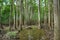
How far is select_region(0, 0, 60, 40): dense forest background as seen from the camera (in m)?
6.39

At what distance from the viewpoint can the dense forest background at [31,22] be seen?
6.39 m

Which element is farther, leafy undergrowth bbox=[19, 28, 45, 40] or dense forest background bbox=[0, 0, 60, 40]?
leafy undergrowth bbox=[19, 28, 45, 40]

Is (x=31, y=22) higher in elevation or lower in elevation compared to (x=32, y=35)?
lower

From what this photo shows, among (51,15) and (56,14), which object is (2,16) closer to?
(51,15)

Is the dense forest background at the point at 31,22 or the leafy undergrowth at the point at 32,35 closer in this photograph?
the dense forest background at the point at 31,22

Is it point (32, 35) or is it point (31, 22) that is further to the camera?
point (31, 22)

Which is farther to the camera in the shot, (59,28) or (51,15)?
(51,15)

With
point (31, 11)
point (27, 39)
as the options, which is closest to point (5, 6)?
point (31, 11)

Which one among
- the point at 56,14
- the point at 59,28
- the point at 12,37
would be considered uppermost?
the point at 56,14

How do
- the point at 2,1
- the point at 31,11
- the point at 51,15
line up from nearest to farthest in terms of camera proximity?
the point at 51,15
the point at 2,1
the point at 31,11

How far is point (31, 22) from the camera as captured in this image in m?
22.5

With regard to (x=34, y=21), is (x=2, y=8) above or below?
above

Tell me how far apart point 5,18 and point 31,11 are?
166 inches

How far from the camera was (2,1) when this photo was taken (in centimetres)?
2234
